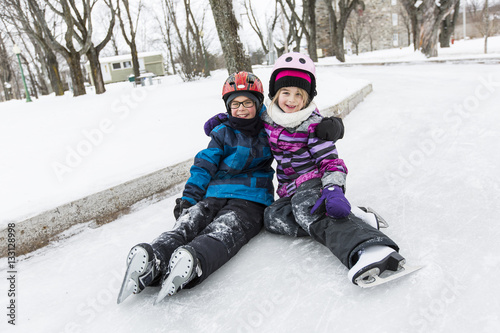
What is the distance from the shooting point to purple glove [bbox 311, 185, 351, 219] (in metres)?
1.76

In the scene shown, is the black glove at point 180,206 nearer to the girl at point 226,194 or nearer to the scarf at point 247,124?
the girl at point 226,194

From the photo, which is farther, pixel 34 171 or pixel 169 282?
pixel 34 171

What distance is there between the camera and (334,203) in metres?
1.78

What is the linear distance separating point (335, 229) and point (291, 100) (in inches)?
32.2

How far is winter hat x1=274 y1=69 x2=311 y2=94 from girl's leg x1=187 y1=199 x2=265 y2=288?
0.76 meters

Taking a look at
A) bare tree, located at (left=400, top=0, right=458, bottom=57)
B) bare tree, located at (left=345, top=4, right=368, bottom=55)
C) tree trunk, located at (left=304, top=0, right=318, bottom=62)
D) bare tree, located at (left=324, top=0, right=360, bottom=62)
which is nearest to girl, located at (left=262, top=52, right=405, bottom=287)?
bare tree, located at (left=400, top=0, right=458, bottom=57)

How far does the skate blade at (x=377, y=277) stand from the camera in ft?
4.95

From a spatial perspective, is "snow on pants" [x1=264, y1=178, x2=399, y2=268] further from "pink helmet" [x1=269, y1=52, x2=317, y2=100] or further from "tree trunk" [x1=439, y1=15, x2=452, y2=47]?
"tree trunk" [x1=439, y1=15, x2=452, y2=47]

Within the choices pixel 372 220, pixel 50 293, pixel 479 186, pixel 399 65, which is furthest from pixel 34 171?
pixel 399 65

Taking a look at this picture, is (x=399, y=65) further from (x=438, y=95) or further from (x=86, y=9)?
(x=86, y=9)

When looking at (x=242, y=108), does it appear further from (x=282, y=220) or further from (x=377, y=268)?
(x=377, y=268)

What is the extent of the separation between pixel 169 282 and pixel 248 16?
29.6 meters

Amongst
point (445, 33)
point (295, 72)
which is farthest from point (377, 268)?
point (445, 33)

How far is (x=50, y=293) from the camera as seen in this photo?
1872 mm
